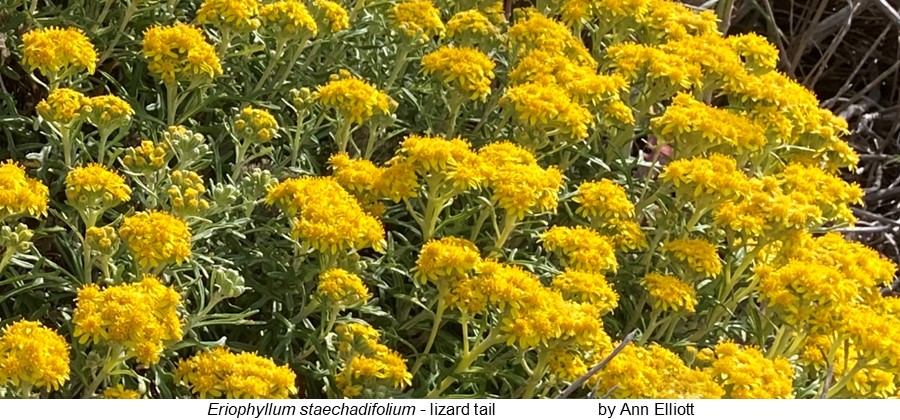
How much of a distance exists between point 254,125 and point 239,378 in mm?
940

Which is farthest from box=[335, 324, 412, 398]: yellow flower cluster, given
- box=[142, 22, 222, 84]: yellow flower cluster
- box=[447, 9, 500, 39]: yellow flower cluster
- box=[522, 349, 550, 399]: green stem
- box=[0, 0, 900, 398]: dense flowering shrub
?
box=[447, 9, 500, 39]: yellow flower cluster

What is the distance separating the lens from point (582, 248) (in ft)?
10.2

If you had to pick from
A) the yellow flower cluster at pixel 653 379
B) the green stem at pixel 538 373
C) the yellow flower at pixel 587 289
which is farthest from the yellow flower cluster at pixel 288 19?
the yellow flower cluster at pixel 653 379

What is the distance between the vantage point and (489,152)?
3137mm

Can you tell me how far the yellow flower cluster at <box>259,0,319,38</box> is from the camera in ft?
10.8

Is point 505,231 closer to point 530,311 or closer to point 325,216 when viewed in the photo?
point 530,311

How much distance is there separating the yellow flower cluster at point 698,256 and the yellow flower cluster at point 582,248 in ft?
0.76

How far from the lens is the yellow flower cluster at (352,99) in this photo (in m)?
3.22

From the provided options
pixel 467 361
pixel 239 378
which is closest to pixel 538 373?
pixel 467 361

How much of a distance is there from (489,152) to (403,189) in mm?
292

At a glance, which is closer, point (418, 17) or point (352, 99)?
point (352, 99)

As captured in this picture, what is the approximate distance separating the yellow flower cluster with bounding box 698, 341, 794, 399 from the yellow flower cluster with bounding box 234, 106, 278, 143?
56.7 inches

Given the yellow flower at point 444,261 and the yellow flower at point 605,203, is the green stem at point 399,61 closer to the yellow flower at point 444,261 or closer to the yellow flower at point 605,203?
the yellow flower at point 605,203
